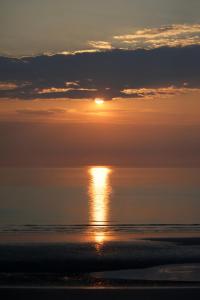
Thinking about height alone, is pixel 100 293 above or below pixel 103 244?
below

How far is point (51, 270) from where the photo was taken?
19078 millimetres

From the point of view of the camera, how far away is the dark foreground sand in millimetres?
13703

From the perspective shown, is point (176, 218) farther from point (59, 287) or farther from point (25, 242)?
point (59, 287)

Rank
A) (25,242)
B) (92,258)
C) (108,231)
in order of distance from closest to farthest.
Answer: (92,258) → (25,242) → (108,231)

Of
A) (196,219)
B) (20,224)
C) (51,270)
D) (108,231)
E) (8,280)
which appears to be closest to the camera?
(8,280)

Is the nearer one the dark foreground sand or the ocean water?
the dark foreground sand

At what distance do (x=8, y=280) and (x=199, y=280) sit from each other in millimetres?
5805

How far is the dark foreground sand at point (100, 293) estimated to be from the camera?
45.0 feet

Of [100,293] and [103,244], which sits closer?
[100,293]

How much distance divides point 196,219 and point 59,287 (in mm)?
29079

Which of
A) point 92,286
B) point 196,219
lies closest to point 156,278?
point 92,286

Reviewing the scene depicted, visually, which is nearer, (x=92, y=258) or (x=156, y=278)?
(x=156, y=278)

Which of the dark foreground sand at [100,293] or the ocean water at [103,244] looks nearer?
the dark foreground sand at [100,293]

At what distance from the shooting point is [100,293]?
1414cm
